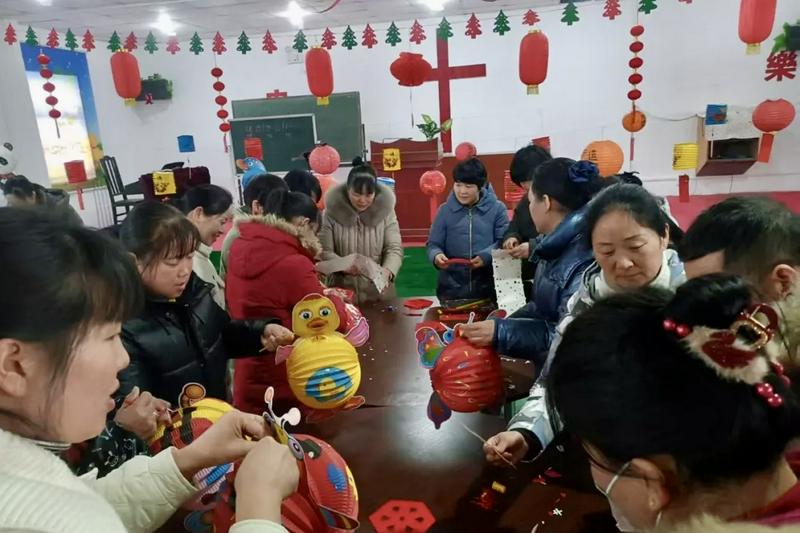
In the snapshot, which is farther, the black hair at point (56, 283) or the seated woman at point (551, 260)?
the seated woman at point (551, 260)

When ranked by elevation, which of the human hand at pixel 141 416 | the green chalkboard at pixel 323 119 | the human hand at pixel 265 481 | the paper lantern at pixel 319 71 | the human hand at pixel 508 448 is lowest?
the human hand at pixel 508 448

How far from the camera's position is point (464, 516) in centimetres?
103

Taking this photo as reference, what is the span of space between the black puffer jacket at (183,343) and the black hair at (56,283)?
1.94 feet

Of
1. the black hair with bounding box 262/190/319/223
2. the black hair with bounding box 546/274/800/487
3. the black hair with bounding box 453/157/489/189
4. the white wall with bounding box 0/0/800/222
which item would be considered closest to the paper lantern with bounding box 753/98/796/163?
the white wall with bounding box 0/0/800/222

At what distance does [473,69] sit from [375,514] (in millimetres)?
6920

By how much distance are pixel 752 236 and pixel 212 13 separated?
22.0 feet

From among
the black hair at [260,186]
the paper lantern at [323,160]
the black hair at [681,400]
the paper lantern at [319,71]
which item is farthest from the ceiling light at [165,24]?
the black hair at [681,400]

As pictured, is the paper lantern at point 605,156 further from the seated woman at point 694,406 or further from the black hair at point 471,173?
the seated woman at point 694,406

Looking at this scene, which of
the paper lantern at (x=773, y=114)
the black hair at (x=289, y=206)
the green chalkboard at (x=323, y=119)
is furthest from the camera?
the green chalkboard at (x=323, y=119)

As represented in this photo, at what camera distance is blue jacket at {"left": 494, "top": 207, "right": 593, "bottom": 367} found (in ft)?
4.71

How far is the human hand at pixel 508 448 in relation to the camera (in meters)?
1.11

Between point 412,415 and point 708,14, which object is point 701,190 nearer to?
point 708,14

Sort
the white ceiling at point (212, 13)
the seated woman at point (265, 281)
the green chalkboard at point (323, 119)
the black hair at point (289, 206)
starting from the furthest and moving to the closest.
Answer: the green chalkboard at point (323, 119), the white ceiling at point (212, 13), the black hair at point (289, 206), the seated woman at point (265, 281)

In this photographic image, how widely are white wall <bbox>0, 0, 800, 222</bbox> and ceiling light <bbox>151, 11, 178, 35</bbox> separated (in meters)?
0.61
